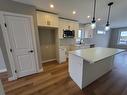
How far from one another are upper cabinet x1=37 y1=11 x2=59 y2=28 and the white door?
0.50 metres

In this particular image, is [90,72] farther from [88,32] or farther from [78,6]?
[88,32]

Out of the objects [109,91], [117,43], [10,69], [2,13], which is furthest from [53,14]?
[117,43]

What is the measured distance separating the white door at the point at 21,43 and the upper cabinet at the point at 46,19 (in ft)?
1.65

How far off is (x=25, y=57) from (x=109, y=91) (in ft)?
9.67

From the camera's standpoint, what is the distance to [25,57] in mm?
2609

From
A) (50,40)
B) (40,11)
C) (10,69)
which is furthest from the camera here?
(50,40)

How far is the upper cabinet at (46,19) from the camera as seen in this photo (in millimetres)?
2882

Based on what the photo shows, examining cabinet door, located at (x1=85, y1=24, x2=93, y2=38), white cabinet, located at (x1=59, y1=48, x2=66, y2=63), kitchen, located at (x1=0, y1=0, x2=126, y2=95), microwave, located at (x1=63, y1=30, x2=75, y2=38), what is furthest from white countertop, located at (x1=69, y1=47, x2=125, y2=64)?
cabinet door, located at (x1=85, y1=24, x2=93, y2=38)

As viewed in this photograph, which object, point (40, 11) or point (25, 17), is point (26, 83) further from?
point (40, 11)

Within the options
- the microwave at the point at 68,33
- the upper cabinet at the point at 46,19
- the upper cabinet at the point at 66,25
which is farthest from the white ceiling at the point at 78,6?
the microwave at the point at 68,33

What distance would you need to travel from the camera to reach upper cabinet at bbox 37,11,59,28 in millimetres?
2882

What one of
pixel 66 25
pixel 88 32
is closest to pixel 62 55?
pixel 66 25

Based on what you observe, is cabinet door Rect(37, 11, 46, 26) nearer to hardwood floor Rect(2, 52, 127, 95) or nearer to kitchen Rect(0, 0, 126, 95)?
kitchen Rect(0, 0, 126, 95)

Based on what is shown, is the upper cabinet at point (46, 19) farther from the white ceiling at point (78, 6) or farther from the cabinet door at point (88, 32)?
the cabinet door at point (88, 32)
